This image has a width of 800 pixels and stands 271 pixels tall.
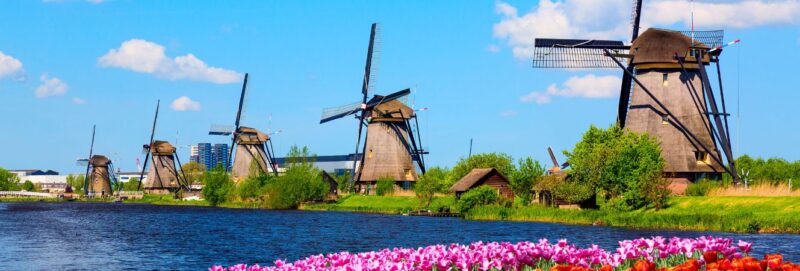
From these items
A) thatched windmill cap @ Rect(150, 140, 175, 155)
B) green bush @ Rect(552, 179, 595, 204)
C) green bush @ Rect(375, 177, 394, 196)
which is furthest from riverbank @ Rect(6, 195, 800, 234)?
thatched windmill cap @ Rect(150, 140, 175, 155)

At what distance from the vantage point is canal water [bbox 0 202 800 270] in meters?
36.8

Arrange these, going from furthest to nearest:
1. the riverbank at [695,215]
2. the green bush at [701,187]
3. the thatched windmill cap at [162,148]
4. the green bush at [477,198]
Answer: the thatched windmill cap at [162,148] → the green bush at [477,198] → the green bush at [701,187] → the riverbank at [695,215]

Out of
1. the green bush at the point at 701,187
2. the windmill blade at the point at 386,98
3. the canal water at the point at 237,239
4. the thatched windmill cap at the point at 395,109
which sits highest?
the windmill blade at the point at 386,98

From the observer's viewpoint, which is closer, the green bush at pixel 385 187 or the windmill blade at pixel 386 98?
the green bush at pixel 385 187

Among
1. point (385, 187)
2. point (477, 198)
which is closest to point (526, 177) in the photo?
point (477, 198)

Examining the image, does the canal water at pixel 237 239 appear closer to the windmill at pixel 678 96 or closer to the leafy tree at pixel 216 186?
the windmill at pixel 678 96

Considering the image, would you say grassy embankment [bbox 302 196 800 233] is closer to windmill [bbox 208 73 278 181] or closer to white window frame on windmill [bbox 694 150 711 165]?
white window frame on windmill [bbox 694 150 711 165]

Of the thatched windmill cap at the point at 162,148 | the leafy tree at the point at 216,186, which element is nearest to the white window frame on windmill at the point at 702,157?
the leafy tree at the point at 216,186

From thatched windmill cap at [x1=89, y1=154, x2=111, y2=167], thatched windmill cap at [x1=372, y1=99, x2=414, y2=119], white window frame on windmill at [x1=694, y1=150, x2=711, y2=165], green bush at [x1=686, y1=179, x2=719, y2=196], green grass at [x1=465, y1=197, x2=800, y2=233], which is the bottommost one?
green grass at [x1=465, y1=197, x2=800, y2=233]

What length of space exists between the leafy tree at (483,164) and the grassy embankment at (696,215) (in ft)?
71.6

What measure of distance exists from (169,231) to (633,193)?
2808cm

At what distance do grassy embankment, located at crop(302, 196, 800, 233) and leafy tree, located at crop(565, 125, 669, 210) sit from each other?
3.75 feet

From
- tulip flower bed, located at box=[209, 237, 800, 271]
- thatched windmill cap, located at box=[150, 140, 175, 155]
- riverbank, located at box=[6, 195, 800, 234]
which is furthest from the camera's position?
thatched windmill cap, located at box=[150, 140, 175, 155]

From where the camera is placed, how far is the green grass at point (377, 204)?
269 feet
